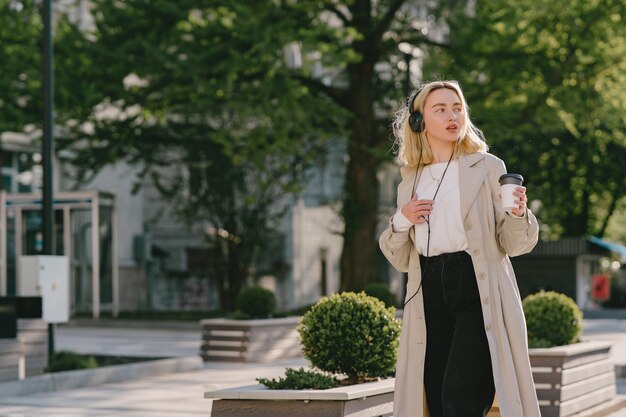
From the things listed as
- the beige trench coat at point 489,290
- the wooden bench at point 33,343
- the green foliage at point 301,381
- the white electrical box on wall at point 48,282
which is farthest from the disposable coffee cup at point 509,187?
the white electrical box on wall at point 48,282

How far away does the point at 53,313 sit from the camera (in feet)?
49.8

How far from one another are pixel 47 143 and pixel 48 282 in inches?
65.6

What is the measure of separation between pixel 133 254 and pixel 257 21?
19267mm

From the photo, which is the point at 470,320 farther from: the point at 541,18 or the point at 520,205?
the point at 541,18

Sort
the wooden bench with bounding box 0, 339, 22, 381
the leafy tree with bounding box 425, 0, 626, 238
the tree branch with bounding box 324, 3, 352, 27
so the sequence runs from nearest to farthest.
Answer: the wooden bench with bounding box 0, 339, 22, 381, the leafy tree with bounding box 425, 0, 626, 238, the tree branch with bounding box 324, 3, 352, 27

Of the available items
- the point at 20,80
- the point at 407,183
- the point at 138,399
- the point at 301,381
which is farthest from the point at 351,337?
the point at 20,80

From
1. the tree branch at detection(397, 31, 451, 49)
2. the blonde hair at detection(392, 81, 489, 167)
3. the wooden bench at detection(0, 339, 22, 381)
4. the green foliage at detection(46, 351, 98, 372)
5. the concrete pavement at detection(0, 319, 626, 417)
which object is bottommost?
the concrete pavement at detection(0, 319, 626, 417)

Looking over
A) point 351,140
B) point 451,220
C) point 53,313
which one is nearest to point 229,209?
point 351,140

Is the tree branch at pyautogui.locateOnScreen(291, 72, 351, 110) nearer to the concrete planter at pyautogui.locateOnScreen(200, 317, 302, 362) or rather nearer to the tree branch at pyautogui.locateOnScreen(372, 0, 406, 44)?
the tree branch at pyautogui.locateOnScreen(372, 0, 406, 44)

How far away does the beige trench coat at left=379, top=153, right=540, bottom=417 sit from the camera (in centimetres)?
539

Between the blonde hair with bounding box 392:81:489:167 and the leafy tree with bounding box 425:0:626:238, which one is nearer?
the blonde hair with bounding box 392:81:489:167

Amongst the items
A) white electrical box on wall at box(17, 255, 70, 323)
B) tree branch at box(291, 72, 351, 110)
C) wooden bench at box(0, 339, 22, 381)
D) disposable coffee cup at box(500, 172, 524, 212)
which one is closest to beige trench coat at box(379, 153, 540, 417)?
disposable coffee cup at box(500, 172, 524, 212)

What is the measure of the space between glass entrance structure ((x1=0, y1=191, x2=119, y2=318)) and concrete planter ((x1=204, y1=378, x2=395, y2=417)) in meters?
22.5

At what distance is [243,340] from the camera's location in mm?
17125
